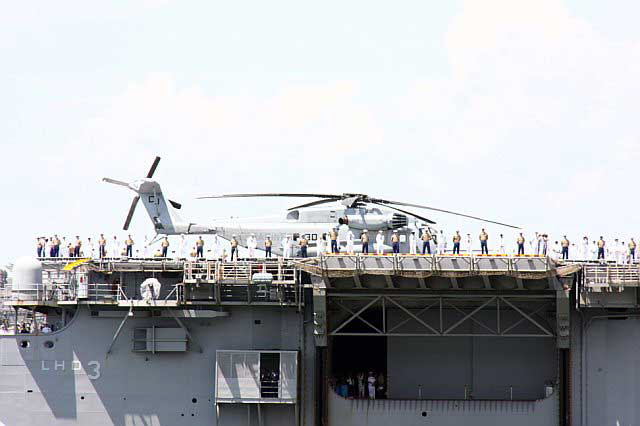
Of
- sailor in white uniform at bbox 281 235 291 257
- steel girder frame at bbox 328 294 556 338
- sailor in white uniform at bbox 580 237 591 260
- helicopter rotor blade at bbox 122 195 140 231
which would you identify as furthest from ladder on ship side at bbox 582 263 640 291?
helicopter rotor blade at bbox 122 195 140 231

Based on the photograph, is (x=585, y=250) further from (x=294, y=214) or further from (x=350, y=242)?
(x=294, y=214)

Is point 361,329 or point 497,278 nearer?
point 497,278

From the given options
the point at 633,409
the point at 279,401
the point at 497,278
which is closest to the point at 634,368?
the point at 633,409

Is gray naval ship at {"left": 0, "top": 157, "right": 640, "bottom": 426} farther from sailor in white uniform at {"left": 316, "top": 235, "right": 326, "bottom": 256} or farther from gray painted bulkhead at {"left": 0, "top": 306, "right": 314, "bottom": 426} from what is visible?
sailor in white uniform at {"left": 316, "top": 235, "right": 326, "bottom": 256}

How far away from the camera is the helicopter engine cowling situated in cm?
5331

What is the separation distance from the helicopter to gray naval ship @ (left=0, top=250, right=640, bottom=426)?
428 centimetres

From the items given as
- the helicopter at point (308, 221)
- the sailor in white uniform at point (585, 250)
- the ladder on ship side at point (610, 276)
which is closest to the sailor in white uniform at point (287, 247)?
the helicopter at point (308, 221)

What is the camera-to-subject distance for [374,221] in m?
53.3

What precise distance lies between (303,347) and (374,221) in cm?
717

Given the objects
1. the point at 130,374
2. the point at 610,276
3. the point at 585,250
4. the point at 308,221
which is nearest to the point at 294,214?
the point at 308,221

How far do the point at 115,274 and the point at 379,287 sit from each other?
10.9 m

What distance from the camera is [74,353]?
4953 cm

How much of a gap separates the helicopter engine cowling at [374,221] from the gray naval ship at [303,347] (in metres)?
4.17

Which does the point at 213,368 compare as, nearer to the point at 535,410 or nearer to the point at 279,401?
the point at 279,401
